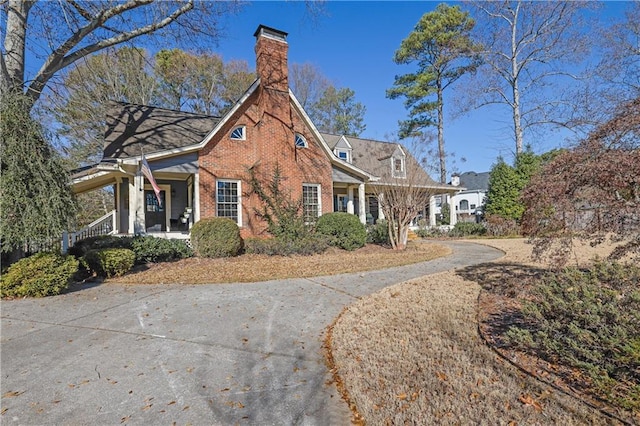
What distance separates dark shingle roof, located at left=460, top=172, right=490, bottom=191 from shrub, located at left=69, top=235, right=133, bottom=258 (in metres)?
36.3

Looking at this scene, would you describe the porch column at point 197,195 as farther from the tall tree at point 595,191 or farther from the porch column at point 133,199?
the tall tree at point 595,191

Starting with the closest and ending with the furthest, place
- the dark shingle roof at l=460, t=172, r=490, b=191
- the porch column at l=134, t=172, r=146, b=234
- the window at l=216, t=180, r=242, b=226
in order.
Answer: the porch column at l=134, t=172, r=146, b=234
the window at l=216, t=180, r=242, b=226
the dark shingle roof at l=460, t=172, r=490, b=191

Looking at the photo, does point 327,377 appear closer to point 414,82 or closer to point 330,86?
point 414,82

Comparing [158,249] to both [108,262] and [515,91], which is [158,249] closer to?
[108,262]

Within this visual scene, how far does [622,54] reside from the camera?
16.3 metres

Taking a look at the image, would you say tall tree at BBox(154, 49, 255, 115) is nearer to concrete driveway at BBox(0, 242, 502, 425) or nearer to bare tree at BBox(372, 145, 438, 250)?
bare tree at BBox(372, 145, 438, 250)

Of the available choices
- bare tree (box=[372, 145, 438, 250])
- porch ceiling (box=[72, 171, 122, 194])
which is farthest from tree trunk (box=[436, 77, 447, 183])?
porch ceiling (box=[72, 171, 122, 194])

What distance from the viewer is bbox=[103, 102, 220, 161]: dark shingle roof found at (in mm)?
12781

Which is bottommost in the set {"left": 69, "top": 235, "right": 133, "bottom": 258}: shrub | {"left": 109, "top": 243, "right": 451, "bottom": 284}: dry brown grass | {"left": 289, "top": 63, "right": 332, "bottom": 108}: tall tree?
{"left": 109, "top": 243, "right": 451, "bottom": 284}: dry brown grass

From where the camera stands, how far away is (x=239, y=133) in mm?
13516

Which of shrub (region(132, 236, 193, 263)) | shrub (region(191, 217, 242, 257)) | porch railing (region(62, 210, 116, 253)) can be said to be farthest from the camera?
porch railing (region(62, 210, 116, 253))

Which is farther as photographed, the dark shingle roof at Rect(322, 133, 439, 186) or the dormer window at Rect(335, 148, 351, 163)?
the dark shingle roof at Rect(322, 133, 439, 186)

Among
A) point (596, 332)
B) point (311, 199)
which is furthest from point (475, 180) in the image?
point (596, 332)

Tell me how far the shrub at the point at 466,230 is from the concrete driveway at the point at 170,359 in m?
16.2
